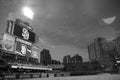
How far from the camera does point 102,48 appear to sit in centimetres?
16575

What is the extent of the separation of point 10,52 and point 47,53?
108931 millimetres

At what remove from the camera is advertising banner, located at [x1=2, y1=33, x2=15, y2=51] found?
40.9 meters

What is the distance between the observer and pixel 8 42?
42.5m

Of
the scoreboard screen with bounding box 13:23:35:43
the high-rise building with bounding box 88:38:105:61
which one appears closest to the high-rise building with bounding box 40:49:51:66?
the high-rise building with bounding box 88:38:105:61

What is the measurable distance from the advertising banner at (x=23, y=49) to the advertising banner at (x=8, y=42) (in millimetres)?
2654

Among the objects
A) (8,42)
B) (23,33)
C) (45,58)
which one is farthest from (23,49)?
(45,58)

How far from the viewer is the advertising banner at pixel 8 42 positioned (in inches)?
1609

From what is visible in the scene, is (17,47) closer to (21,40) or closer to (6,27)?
(21,40)

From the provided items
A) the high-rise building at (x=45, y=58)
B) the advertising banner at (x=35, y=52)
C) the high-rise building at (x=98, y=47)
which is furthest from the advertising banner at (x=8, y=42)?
the high-rise building at (x=98, y=47)

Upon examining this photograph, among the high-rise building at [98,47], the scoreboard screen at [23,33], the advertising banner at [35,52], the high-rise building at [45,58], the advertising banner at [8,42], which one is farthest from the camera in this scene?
the high-rise building at [98,47]

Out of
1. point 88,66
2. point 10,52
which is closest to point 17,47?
point 10,52

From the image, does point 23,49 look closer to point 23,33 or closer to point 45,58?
point 23,33

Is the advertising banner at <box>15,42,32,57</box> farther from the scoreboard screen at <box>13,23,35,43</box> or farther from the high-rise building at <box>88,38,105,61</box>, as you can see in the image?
the high-rise building at <box>88,38,105,61</box>

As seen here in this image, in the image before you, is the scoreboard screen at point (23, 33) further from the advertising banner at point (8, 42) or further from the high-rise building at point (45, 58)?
the high-rise building at point (45, 58)
